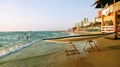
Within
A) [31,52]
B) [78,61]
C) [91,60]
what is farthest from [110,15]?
[78,61]

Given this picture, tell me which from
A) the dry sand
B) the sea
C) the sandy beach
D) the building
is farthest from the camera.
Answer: the building

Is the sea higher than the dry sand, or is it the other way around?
the dry sand

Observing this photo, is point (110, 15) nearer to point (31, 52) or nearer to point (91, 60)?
point (31, 52)

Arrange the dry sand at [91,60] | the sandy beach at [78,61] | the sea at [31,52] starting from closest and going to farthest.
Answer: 1. the dry sand at [91,60]
2. the sandy beach at [78,61]
3. the sea at [31,52]

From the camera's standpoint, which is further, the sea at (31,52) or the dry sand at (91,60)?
the sea at (31,52)

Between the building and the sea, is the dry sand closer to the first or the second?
the sea

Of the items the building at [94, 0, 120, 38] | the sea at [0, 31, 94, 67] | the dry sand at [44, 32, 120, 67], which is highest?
the building at [94, 0, 120, 38]

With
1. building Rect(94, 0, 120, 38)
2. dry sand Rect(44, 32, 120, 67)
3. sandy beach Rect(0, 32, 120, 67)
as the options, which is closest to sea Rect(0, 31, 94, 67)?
sandy beach Rect(0, 32, 120, 67)

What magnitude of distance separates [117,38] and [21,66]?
37.1 feet

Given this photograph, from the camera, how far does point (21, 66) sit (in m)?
10.3

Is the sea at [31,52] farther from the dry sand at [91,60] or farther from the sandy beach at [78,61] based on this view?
the dry sand at [91,60]

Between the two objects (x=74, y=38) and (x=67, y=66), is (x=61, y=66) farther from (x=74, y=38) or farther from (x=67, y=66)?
(x=74, y=38)

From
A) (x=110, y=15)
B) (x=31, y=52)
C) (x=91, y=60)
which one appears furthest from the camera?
(x=110, y=15)

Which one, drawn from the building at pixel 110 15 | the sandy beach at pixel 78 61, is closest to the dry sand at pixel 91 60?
the sandy beach at pixel 78 61
